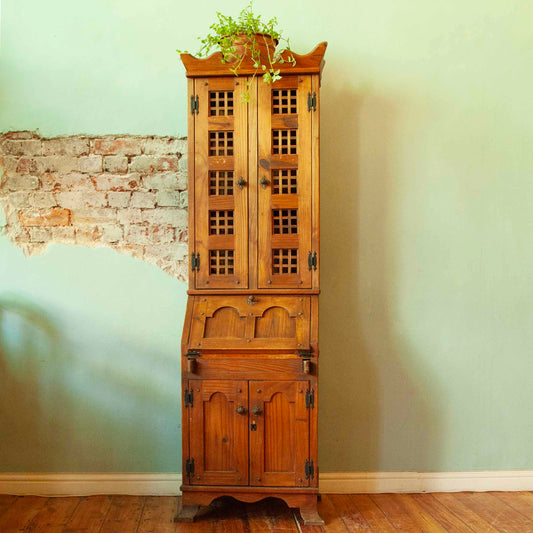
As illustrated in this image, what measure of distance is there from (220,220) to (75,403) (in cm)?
133

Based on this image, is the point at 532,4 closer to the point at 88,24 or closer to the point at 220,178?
the point at 220,178

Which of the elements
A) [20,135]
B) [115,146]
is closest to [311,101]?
[115,146]

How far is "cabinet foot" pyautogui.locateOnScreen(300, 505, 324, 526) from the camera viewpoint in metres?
2.44

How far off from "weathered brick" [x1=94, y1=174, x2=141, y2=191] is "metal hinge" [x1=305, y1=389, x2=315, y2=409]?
1462mm

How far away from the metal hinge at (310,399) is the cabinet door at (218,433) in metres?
0.28

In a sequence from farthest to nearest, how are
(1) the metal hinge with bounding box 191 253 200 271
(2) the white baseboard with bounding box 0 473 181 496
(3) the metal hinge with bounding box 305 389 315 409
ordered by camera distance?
(2) the white baseboard with bounding box 0 473 181 496 < (1) the metal hinge with bounding box 191 253 200 271 < (3) the metal hinge with bounding box 305 389 315 409

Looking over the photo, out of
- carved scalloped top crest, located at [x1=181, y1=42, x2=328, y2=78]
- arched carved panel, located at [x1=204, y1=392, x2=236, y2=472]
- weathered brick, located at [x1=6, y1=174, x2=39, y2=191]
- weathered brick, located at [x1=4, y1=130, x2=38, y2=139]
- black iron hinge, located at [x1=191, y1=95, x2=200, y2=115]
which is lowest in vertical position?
arched carved panel, located at [x1=204, y1=392, x2=236, y2=472]

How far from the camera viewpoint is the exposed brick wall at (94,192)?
9.40ft

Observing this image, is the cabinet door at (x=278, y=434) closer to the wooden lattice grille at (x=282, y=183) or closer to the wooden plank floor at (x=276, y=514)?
the wooden plank floor at (x=276, y=514)

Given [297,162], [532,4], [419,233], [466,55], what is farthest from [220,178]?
[532,4]

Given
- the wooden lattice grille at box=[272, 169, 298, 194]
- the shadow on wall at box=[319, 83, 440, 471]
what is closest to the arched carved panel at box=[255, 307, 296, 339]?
the shadow on wall at box=[319, 83, 440, 471]

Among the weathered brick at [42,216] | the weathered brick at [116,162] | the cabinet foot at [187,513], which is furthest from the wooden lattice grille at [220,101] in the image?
the cabinet foot at [187,513]

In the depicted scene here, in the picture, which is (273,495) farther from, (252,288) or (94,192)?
(94,192)

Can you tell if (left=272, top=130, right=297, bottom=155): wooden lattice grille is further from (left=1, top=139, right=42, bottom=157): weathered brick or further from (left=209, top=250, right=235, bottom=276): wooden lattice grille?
(left=1, top=139, right=42, bottom=157): weathered brick
